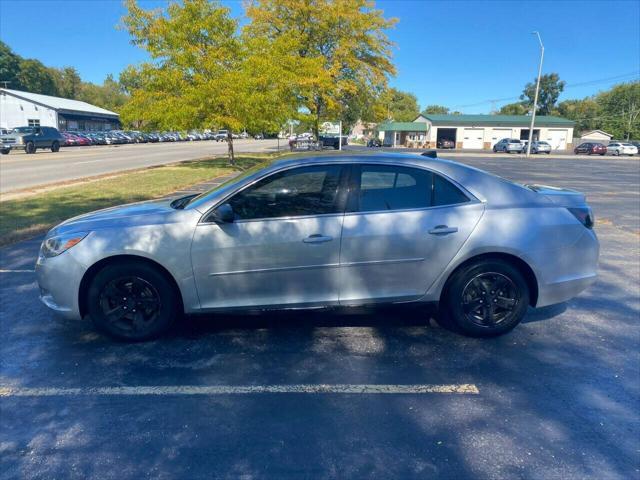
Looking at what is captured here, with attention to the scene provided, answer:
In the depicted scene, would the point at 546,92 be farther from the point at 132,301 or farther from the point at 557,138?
the point at 132,301

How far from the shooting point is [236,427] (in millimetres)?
2842

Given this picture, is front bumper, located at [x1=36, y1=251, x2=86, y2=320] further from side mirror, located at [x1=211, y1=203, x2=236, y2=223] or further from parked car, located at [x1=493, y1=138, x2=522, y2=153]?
parked car, located at [x1=493, y1=138, x2=522, y2=153]

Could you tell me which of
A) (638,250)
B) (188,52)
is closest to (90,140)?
(188,52)

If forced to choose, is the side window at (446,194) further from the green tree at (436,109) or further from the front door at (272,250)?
the green tree at (436,109)

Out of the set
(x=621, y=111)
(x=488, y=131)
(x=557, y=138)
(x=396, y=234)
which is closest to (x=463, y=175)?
(x=396, y=234)

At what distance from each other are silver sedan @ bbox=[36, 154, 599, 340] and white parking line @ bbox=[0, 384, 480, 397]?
0.72m

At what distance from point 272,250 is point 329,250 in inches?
18.4

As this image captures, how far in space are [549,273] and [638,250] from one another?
4.64 m

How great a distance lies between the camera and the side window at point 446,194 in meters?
4.03

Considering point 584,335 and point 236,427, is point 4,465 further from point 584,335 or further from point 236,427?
point 584,335

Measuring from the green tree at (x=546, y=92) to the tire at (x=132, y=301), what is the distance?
116448 millimetres

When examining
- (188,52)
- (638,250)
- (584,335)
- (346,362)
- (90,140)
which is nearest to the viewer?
(346,362)

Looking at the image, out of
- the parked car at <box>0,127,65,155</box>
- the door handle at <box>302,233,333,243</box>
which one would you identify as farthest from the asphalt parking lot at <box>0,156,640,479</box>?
the parked car at <box>0,127,65,155</box>

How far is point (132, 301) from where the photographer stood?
3.90m
